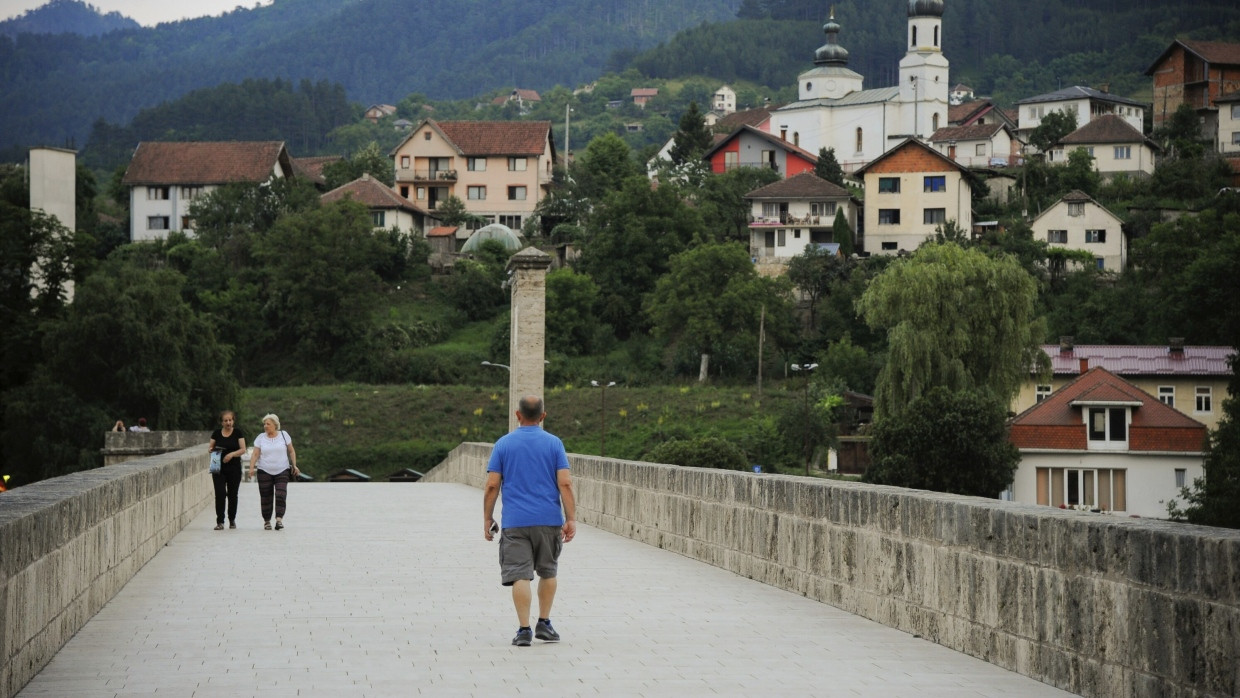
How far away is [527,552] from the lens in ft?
32.3

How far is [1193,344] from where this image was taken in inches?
3056

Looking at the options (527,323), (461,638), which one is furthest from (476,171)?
(461,638)

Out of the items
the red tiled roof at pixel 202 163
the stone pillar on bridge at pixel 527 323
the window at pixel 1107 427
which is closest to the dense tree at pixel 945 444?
the window at pixel 1107 427

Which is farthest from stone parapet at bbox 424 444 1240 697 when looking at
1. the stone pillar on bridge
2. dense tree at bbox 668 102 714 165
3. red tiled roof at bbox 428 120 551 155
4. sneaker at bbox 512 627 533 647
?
dense tree at bbox 668 102 714 165

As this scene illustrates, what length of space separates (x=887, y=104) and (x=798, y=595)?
122 metres

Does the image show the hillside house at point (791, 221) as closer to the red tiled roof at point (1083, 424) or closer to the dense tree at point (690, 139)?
the dense tree at point (690, 139)

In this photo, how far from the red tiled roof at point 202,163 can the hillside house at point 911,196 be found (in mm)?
40986

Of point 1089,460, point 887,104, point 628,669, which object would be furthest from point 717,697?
point 887,104

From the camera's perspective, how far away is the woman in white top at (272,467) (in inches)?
763

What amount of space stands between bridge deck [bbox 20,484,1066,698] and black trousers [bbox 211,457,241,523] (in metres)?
3.75

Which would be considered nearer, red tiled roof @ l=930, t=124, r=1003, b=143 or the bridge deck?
the bridge deck

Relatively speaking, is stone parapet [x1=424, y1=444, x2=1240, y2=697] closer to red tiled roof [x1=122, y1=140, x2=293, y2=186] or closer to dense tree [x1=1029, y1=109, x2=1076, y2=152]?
red tiled roof [x1=122, y1=140, x2=293, y2=186]

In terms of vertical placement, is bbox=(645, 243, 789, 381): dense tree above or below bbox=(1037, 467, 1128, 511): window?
above

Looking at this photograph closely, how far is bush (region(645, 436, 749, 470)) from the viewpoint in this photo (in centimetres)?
5834
